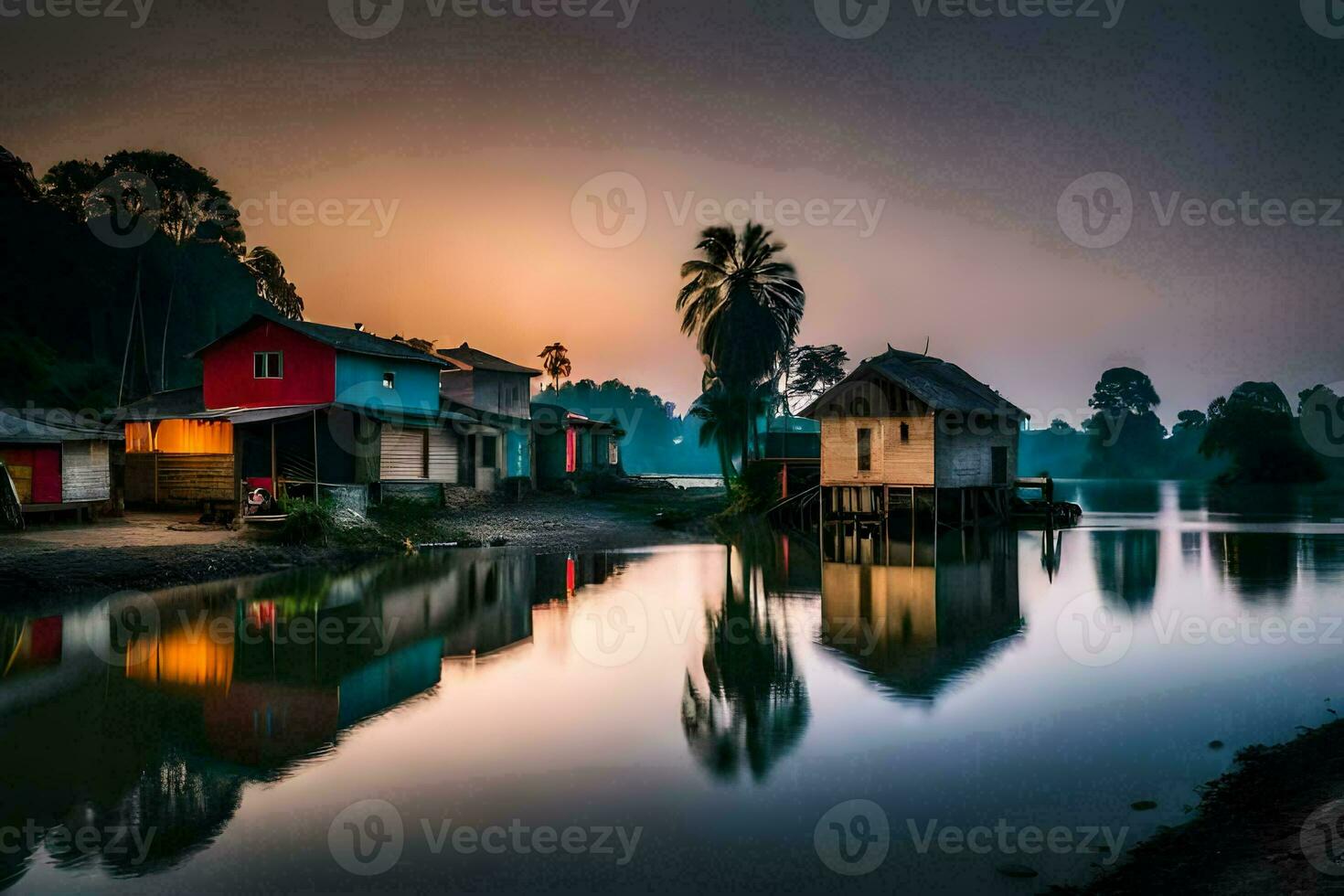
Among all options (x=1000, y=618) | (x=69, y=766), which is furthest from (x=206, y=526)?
(x=1000, y=618)

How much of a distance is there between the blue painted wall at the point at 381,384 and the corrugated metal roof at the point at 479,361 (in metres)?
6.91

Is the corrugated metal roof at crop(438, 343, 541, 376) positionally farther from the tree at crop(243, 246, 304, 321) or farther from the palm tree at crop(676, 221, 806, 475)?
the tree at crop(243, 246, 304, 321)

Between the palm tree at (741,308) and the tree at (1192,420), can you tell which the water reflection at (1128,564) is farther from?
the tree at (1192,420)

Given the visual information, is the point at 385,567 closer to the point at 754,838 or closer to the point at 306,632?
the point at 306,632

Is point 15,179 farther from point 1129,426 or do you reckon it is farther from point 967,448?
point 1129,426

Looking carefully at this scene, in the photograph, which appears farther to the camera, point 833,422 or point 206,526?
point 833,422

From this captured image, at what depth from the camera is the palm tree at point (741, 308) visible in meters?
53.3

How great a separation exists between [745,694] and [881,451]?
27.9m

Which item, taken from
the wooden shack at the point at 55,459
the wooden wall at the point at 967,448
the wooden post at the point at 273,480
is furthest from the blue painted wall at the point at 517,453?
the wooden wall at the point at 967,448

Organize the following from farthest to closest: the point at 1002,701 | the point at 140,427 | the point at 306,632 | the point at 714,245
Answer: the point at 714,245 < the point at 140,427 < the point at 306,632 < the point at 1002,701

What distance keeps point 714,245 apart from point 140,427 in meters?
30.7

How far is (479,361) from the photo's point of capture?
50625mm

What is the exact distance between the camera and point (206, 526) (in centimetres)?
2923

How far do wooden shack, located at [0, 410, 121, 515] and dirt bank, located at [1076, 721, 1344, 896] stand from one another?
28.2 m
